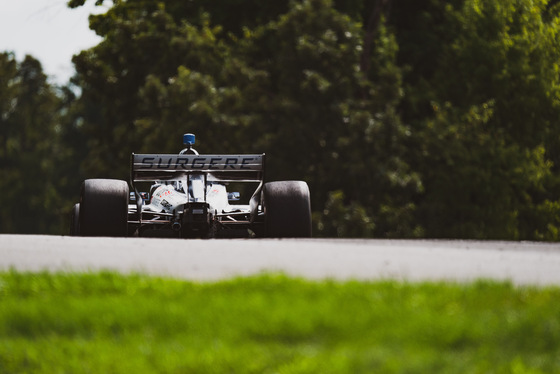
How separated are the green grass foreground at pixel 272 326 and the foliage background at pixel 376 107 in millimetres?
20705

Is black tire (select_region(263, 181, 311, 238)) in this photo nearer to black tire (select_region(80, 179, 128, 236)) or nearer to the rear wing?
the rear wing

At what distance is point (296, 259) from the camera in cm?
1030

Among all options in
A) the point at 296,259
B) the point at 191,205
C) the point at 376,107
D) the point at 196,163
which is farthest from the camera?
the point at 376,107

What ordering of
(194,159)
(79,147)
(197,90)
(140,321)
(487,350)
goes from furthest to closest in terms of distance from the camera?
(79,147) < (197,90) < (194,159) < (140,321) < (487,350)

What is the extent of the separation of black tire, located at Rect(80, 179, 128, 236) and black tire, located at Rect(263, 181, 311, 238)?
6.44ft

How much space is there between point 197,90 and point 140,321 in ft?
76.4

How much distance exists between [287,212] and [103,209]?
2494mm

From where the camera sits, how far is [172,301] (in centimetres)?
771

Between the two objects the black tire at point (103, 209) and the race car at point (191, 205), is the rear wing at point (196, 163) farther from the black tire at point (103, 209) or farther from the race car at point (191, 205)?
the black tire at point (103, 209)

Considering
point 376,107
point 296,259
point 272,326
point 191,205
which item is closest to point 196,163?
point 191,205

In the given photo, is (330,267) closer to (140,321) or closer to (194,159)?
(140,321)

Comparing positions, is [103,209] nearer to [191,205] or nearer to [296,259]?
[191,205]

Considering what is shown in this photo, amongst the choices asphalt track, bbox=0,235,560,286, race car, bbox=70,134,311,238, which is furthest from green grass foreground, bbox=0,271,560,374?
race car, bbox=70,134,311,238

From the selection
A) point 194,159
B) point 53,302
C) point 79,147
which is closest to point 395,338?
point 53,302
